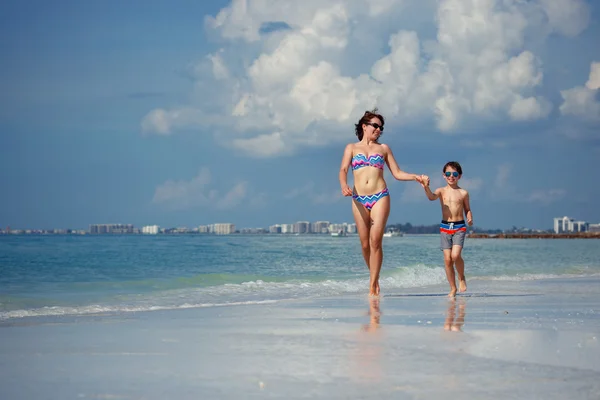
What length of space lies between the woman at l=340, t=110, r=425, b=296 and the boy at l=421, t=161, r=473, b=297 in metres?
1.27

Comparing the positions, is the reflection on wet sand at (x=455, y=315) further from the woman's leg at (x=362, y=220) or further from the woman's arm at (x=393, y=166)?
the woman's arm at (x=393, y=166)

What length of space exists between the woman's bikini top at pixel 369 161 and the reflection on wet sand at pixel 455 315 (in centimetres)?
205

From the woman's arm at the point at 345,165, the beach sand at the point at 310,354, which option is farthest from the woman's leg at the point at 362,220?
the beach sand at the point at 310,354

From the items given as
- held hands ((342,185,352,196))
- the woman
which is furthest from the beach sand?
the woman

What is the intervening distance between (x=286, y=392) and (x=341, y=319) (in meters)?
3.55

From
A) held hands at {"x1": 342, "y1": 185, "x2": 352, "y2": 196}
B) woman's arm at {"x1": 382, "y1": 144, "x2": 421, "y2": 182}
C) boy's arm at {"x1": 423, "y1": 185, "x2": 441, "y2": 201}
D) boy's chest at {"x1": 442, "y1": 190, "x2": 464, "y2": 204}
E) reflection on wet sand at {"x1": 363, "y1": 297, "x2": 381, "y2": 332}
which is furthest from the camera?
boy's chest at {"x1": 442, "y1": 190, "x2": 464, "y2": 204}

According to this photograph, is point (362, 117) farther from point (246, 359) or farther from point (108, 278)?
point (108, 278)

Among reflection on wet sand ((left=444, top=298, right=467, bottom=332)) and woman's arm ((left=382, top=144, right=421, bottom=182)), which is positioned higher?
woman's arm ((left=382, top=144, right=421, bottom=182))

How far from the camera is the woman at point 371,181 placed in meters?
10.8

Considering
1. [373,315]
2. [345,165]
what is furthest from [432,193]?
[373,315]

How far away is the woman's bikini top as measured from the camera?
35.6ft

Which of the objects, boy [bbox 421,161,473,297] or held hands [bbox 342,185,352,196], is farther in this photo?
boy [bbox 421,161,473,297]

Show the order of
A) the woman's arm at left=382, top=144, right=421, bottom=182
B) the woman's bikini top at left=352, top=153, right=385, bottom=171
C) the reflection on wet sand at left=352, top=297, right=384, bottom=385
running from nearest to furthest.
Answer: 1. the reflection on wet sand at left=352, top=297, right=384, bottom=385
2. the woman's bikini top at left=352, top=153, right=385, bottom=171
3. the woman's arm at left=382, top=144, right=421, bottom=182

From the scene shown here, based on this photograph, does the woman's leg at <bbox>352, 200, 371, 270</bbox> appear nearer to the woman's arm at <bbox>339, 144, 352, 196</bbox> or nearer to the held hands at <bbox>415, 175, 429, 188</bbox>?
the woman's arm at <bbox>339, 144, 352, 196</bbox>
